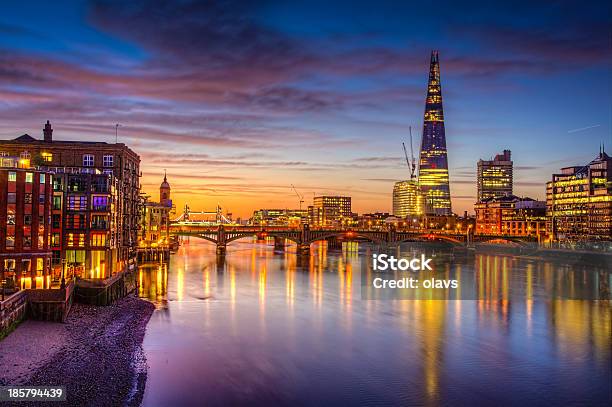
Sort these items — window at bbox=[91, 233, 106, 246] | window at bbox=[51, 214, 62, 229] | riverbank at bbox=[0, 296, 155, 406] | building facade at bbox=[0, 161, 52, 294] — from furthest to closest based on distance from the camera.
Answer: window at bbox=[91, 233, 106, 246] → window at bbox=[51, 214, 62, 229] → building facade at bbox=[0, 161, 52, 294] → riverbank at bbox=[0, 296, 155, 406]

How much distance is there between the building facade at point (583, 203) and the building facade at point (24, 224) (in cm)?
14868

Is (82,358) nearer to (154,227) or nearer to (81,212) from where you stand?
(81,212)

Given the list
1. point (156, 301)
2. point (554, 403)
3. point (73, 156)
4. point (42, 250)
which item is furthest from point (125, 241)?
point (554, 403)

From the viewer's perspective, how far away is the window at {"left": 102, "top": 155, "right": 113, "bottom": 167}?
79438 millimetres

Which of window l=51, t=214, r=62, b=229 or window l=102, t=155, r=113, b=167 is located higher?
window l=102, t=155, r=113, b=167

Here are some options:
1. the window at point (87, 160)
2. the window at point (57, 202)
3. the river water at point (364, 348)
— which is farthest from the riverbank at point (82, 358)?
the window at point (87, 160)

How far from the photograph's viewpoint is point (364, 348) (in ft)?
152

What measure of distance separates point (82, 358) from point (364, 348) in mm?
20689

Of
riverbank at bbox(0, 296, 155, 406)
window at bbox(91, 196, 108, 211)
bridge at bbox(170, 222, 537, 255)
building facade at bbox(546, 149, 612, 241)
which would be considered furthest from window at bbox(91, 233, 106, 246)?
building facade at bbox(546, 149, 612, 241)

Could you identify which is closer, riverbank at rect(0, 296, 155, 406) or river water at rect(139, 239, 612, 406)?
riverbank at rect(0, 296, 155, 406)

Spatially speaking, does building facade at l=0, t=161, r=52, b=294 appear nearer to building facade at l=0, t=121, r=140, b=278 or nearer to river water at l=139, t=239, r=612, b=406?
building facade at l=0, t=121, r=140, b=278

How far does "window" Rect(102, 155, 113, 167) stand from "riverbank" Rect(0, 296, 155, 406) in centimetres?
3311

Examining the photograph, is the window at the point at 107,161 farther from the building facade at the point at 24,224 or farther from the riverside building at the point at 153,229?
the riverside building at the point at 153,229

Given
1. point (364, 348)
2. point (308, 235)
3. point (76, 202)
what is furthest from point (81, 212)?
point (308, 235)
